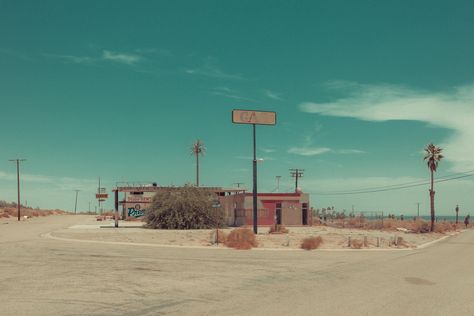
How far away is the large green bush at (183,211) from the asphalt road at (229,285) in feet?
86.9

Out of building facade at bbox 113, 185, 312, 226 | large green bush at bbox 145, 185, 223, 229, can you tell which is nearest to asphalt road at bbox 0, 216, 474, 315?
large green bush at bbox 145, 185, 223, 229

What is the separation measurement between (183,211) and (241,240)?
66.2 ft

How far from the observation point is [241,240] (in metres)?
31.4

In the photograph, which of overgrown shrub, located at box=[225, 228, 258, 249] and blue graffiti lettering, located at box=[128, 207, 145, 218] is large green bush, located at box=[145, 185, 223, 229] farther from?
blue graffiti lettering, located at box=[128, 207, 145, 218]

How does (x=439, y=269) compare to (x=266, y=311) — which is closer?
(x=266, y=311)

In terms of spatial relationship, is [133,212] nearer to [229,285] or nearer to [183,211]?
[183,211]

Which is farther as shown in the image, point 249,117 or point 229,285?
point 249,117

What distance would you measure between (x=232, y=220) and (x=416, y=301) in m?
54.8

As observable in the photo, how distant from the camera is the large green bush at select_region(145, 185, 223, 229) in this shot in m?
50.5

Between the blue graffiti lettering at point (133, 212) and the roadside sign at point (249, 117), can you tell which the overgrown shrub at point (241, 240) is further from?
the blue graffiti lettering at point (133, 212)

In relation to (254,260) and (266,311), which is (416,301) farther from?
(254,260)

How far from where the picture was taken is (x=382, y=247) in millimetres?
32688

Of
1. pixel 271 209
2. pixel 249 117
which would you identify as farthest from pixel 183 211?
pixel 271 209

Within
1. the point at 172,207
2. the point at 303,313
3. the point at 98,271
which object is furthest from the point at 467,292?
the point at 172,207
